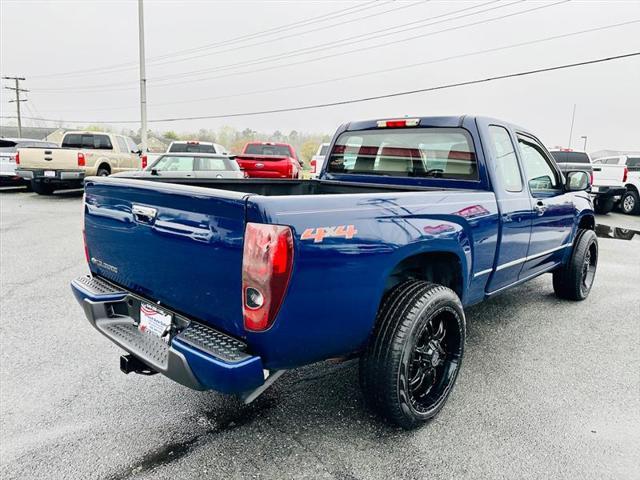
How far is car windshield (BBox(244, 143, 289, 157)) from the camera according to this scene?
17109 millimetres

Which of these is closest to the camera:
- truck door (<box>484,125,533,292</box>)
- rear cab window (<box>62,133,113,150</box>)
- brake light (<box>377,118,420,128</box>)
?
truck door (<box>484,125,533,292</box>)

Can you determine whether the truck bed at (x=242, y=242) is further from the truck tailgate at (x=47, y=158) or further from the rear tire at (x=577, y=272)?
the truck tailgate at (x=47, y=158)

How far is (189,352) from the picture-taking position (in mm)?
2049

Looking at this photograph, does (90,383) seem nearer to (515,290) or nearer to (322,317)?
(322,317)

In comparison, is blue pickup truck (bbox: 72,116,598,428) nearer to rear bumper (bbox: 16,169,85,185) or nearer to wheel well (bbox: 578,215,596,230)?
wheel well (bbox: 578,215,596,230)

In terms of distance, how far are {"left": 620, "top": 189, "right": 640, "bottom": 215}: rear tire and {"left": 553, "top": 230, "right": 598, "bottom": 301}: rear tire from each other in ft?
38.2

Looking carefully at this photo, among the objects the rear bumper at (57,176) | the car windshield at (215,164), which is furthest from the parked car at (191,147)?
the car windshield at (215,164)

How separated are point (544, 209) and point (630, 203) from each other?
13.7 meters

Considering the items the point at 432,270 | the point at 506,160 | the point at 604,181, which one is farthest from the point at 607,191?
the point at 432,270

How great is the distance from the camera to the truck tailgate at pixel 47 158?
13.2m

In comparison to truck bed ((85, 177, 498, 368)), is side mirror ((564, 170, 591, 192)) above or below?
above

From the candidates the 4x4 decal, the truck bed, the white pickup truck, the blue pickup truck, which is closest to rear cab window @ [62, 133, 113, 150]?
the white pickup truck

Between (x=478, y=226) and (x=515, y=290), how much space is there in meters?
3.12

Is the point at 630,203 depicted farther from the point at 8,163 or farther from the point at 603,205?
the point at 8,163
